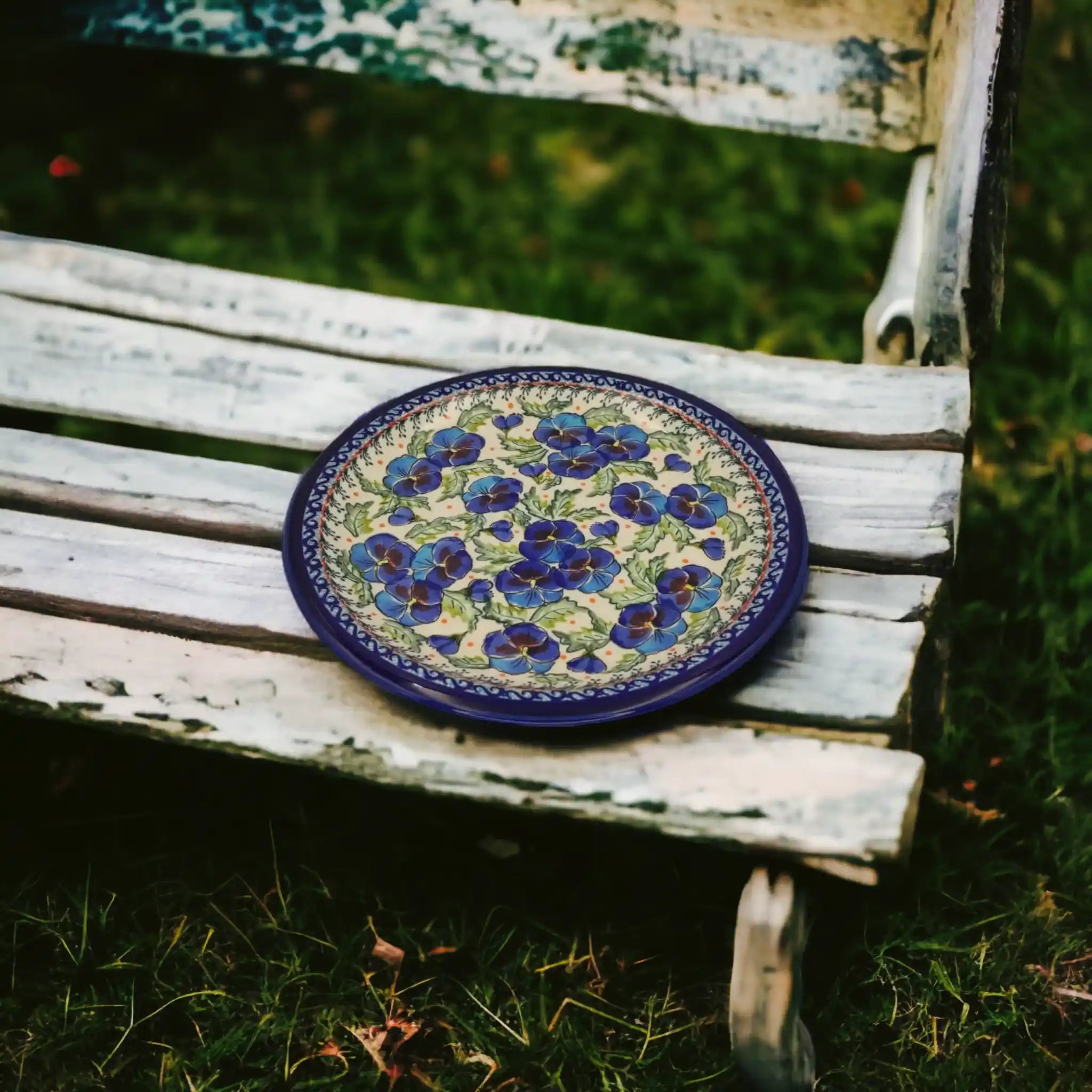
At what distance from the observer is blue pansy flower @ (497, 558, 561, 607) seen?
53.8 inches

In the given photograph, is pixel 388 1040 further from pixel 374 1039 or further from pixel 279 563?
pixel 279 563

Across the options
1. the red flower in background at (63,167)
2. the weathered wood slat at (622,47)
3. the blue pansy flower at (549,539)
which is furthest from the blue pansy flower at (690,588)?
the red flower in background at (63,167)

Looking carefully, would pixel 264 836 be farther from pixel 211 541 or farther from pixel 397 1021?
pixel 211 541

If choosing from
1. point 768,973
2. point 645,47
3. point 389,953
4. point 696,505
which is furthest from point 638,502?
point 645,47

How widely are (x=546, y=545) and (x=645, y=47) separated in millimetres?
862

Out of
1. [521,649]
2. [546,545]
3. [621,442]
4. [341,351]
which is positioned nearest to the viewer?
[521,649]

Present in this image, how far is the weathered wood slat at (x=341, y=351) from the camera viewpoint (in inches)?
61.9

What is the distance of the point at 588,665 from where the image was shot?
130 centimetres

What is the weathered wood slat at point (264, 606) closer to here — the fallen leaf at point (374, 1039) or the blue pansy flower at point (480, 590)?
the blue pansy flower at point (480, 590)

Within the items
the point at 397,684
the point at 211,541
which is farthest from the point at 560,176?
the point at 397,684

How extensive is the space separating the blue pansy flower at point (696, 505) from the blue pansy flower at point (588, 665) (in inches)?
7.5

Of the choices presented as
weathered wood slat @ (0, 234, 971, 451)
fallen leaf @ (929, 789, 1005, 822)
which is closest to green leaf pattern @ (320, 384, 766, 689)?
weathered wood slat @ (0, 234, 971, 451)

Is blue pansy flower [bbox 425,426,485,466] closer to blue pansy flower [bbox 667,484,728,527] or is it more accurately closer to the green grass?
blue pansy flower [bbox 667,484,728,527]

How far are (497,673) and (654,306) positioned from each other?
4.88 feet
